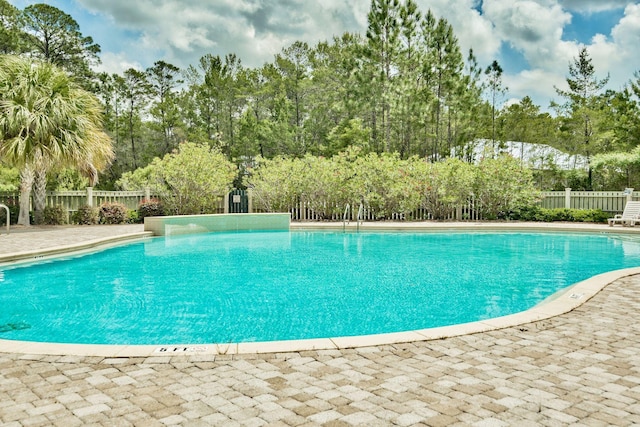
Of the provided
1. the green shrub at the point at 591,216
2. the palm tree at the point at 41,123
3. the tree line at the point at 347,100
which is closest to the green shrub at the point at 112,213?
the palm tree at the point at 41,123

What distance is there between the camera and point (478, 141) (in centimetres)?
2986

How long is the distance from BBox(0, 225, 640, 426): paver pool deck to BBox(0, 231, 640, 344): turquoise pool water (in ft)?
4.42

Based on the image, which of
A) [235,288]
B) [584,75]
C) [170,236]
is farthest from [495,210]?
[584,75]

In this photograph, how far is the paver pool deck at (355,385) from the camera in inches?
91.5

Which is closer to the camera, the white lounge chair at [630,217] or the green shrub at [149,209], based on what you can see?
the white lounge chair at [630,217]

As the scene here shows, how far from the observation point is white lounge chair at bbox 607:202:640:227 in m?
14.5

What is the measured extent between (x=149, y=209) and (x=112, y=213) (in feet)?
3.91

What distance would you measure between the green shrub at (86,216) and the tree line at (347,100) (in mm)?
12610

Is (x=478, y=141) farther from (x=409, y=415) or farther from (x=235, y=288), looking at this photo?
(x=409, y=415)

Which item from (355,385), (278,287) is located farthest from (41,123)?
(355,385)

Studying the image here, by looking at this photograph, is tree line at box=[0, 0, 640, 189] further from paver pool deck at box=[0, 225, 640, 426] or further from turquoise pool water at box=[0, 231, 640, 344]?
paver pool deck at box=[0, 225, 640, 426]

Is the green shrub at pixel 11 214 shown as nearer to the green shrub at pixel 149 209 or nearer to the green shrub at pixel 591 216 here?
the green shrub at pixel 149 209

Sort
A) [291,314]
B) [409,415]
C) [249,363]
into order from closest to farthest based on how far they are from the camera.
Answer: [409,415], [249,363], [291,314]

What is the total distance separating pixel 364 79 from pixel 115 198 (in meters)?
14.7
